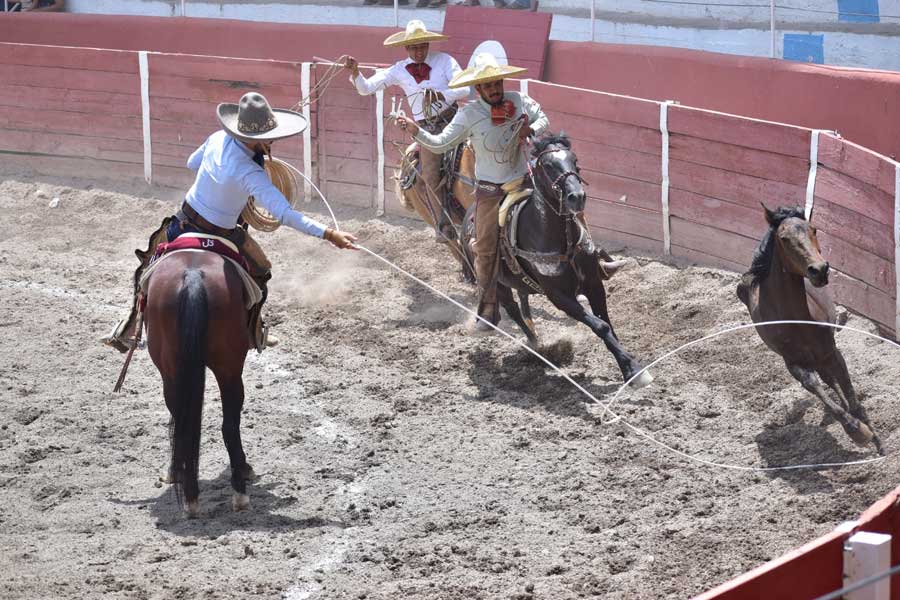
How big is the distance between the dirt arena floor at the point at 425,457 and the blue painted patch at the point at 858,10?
142 inches

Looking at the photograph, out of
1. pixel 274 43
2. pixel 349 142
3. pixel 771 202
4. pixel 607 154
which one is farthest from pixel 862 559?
pixel 274 43

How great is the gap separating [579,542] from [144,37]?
13.5m

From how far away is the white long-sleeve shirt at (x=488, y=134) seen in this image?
27.6 feet

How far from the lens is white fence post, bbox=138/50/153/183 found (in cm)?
1429

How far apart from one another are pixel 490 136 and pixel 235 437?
9.72 ft

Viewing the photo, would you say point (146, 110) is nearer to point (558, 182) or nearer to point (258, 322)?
point (558, 182)

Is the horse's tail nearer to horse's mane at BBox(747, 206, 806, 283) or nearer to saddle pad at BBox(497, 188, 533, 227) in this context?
saddle pad at BBox(497, 188, 533, 227)

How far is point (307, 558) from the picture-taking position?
5793mm

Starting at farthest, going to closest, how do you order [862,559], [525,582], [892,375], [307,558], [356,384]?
[356,384], [892,375], [307,558], [525,582], [862,559]

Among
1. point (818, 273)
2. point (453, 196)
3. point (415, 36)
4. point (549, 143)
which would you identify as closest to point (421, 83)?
point (415, 36)

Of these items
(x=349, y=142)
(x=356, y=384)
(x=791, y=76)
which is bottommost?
(x=356, y=384)

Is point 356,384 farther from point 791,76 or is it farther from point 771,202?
point 791,76

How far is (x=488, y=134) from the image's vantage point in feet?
27.6

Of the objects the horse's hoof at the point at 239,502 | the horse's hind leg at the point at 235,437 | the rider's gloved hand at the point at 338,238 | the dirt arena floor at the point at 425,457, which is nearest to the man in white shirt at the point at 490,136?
the dirt arena floor at the point at 425,457
